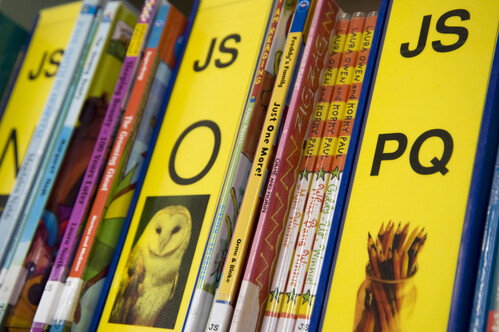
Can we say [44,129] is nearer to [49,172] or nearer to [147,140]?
[49,172]

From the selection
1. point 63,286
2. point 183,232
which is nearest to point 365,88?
point 183,232

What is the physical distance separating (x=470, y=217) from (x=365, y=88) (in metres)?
0.23

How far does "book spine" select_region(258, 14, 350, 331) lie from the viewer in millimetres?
761

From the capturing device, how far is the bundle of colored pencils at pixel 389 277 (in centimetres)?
68

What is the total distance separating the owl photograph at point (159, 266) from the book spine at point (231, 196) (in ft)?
0.18

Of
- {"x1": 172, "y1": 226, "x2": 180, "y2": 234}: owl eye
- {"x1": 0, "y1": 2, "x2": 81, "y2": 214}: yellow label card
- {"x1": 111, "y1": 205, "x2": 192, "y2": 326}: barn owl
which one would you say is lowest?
{"x1": 111, "y1": 205, "x2": 192, "y2": 326}: barn owl

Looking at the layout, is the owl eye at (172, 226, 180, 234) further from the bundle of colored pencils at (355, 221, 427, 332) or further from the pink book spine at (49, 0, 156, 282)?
the bundle of colored pencils at (355, 221, 427, 332)

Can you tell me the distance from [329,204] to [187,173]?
0.26 metres

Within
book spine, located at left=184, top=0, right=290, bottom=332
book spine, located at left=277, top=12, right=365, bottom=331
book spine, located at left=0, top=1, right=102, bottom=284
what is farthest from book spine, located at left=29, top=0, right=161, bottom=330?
book spine, located at left=277, top=12, right=365, bottom=331

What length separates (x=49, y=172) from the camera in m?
1.02

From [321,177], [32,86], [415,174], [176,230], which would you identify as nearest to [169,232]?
[176,230]

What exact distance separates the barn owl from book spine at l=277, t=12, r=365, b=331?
19 centimetres

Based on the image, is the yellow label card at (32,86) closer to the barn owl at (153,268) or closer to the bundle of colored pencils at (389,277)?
the barn owl at (153,268)

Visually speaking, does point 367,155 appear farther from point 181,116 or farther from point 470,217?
point 181,116
